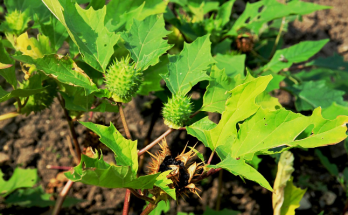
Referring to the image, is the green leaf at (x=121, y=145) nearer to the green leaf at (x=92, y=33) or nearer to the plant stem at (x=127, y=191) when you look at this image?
the plant stem at (x=127, y=191)

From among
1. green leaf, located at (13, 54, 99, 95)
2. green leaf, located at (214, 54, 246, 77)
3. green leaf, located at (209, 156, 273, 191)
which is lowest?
green leaf, located at (214, 54, 246, 77)

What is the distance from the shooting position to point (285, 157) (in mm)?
1397

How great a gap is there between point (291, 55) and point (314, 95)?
273mm

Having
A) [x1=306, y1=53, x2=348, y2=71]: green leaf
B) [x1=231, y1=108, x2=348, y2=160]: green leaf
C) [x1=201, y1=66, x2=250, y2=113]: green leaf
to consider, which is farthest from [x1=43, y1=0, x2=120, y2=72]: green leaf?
[x1=306, y1=53, x2=348, y2=71]: green leaf

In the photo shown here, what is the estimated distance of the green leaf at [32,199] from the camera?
177 centimetres

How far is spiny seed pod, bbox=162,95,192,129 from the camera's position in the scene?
113 cm

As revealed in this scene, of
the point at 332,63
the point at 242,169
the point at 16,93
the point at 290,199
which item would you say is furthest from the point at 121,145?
the point at 332,63

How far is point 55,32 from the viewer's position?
1.42 metres

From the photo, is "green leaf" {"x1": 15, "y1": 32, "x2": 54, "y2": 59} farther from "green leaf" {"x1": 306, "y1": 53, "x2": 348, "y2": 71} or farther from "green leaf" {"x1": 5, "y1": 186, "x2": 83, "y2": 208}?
"green leaf" {"x1": 306, "y1": 53, "x2": 348, "y2": 71}

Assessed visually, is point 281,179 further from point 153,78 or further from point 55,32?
point 55,32

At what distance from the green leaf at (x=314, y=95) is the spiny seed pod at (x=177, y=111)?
96 cm

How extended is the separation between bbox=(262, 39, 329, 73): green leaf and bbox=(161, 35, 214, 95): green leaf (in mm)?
726

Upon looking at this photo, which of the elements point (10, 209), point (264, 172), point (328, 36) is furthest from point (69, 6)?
point (328, 36)

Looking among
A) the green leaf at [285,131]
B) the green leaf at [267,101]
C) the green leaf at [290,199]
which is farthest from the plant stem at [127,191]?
the green leaf at [290,199]
